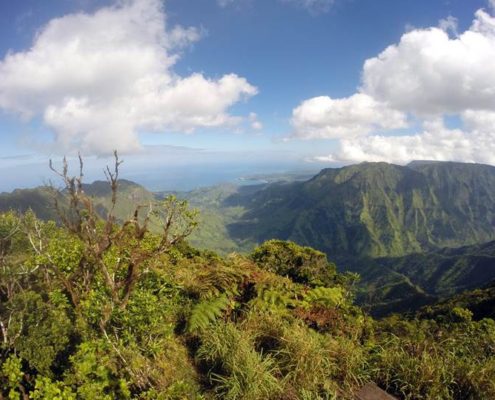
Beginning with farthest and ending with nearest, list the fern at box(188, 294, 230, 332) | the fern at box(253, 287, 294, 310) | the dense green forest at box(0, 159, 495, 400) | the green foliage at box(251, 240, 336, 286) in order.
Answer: the green foliage at box(251, 240, 336, 286), the fern at box(253, 287, 294, 310), the fern at box(188, 294, 230, 332), the dense green forest at box(0, 159, 495, 400)

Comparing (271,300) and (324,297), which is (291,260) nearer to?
(324,297)

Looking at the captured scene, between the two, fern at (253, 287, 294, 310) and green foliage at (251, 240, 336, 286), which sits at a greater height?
fern at (253, 287, 294, 310)

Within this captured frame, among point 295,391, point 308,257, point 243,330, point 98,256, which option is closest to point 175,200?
point 98,256

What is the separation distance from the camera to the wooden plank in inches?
249

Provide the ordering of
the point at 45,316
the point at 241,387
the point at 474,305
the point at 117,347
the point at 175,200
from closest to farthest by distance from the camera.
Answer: the point at 241,387 < the point at 117,347 < the point at 45,316 < the point at 175,200 < the point at 474,305

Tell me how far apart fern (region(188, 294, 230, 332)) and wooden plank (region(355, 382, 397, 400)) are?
351cm

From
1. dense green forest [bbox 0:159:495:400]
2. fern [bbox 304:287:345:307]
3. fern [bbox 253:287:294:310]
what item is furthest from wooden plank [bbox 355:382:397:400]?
fern [bbox 304:287:345:307]

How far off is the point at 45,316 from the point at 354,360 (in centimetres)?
616

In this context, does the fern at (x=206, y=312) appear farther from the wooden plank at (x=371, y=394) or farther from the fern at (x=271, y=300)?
the wooden plank at (x=371, y=394)

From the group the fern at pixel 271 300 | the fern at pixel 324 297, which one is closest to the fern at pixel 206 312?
the fern at pixel 271 300

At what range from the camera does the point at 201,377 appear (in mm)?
6984

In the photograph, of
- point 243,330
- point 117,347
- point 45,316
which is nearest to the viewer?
point 117,347

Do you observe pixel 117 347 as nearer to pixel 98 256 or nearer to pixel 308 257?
pixel 98 256

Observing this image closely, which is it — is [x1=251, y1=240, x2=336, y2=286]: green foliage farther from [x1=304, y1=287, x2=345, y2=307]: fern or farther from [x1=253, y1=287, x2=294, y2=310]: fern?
[x1=253, y1=287, x2=294, y2=310]: fern
